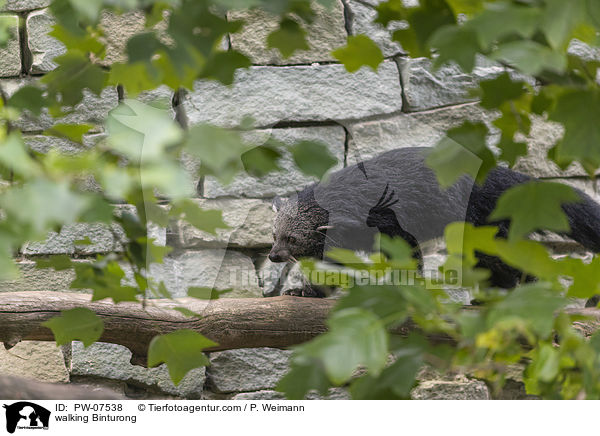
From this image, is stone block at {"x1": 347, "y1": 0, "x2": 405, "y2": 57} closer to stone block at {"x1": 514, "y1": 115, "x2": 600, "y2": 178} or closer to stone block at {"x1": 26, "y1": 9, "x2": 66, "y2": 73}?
stone block at {"x1": 514, "y1": 115, "x2": 600, "y2": 178}

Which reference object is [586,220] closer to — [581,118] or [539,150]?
[539,150]

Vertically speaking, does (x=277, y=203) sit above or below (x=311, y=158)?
below

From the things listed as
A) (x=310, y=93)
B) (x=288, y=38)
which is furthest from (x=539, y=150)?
(x=288, y=38)

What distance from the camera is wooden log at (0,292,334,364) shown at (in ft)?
4.12

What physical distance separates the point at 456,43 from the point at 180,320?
94 cm

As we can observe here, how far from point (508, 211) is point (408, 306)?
5.3 inches

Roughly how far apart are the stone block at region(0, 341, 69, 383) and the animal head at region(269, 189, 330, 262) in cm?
74

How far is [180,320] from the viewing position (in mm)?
1277

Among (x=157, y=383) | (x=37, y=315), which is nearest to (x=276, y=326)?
(x=37, y=315)

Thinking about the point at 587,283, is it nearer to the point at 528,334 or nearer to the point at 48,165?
the point at 528,334

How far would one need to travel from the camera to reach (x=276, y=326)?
1.27m
